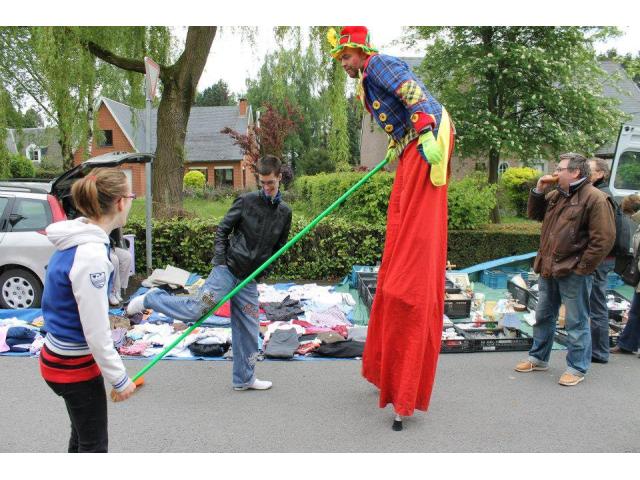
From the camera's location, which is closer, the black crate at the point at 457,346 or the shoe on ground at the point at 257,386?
the shoe on ground at the point at 257,386

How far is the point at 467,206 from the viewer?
1093 centimetres

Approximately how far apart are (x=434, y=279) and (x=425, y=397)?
3.09 feet

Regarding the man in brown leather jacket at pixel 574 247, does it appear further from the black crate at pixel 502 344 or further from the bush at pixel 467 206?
the bush at pixel 467 206

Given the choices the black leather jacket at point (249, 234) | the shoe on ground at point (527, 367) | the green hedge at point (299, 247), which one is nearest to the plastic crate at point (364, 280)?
the green hedge at point (299, 247)

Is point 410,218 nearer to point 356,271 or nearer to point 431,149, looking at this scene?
point 431,149

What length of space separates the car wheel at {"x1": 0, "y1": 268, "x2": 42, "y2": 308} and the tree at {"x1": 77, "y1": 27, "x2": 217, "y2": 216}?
4.07 metres

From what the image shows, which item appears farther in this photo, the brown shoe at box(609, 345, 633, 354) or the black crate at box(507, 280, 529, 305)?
the black crate at box(507, 280, 529, 305)

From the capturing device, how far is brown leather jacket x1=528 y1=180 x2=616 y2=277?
505 cm

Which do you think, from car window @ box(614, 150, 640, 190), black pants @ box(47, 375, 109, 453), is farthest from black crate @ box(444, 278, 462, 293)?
black pants @ box(47, 375, 109, 453)

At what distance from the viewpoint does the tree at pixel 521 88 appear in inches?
609

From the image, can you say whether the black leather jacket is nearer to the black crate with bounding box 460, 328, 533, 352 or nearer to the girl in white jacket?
the girl in white jacket

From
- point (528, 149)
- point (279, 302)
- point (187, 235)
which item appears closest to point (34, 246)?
point (187, 235)

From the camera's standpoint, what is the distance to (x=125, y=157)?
24.0 ft

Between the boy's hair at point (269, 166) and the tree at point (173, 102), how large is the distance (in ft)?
24.2
